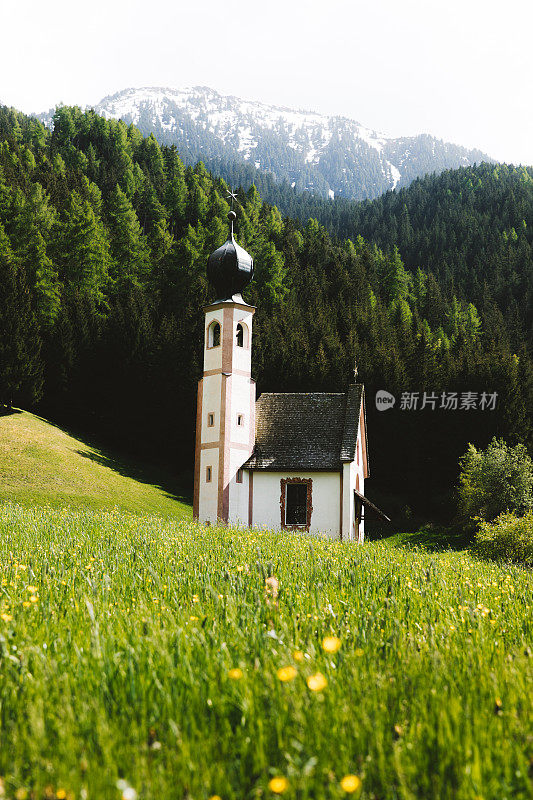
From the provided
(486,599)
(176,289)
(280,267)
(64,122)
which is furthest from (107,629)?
(64,122)

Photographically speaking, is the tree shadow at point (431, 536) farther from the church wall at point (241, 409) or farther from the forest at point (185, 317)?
the church wall at point (241, 409)

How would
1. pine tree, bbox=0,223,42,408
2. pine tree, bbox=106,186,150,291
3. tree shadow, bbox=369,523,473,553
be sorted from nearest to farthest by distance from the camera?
tree shadow, bbox=369,523,473,553
pine tree, bbox=0,223,42,408
pine tree, bbox=106,186,150,291

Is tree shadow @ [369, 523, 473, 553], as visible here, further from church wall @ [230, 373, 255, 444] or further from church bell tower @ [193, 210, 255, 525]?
church wall @ [230, 373, 255, 444]

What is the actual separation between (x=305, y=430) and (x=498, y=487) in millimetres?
16553

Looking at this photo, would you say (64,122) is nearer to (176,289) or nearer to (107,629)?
(176,289)

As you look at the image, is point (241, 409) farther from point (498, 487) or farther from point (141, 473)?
point (498, 487)

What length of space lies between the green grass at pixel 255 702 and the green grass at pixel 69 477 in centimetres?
3085

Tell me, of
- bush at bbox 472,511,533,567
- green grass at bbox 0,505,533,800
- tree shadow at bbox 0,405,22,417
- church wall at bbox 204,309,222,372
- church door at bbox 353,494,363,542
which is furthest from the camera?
tree shadow at bbox 0,405,22,417

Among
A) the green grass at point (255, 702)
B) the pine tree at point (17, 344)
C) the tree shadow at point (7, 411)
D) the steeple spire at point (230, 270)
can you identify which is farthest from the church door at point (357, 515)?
the green grass at point (255, 702)

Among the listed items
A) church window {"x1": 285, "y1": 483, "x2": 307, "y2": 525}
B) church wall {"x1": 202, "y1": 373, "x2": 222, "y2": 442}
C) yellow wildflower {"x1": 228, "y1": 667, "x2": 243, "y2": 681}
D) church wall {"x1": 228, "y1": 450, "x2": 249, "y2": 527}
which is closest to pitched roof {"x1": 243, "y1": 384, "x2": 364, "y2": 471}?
church wall {"x1": 228, "y1": 450, "x2": 249, "y2": 527}

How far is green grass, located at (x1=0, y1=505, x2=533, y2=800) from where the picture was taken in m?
2.26

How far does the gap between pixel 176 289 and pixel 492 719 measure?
80.7 meters

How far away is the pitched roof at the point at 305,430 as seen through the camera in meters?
34.0

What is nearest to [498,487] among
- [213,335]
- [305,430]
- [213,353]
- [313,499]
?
[305,430]
